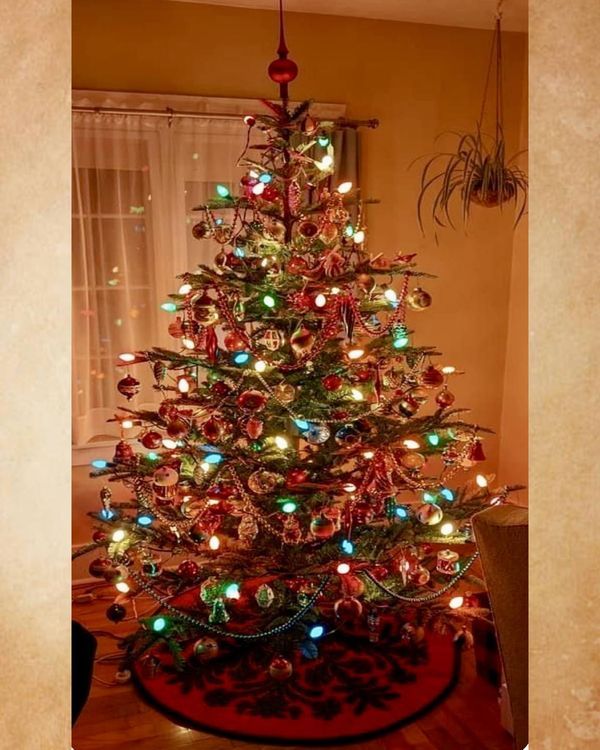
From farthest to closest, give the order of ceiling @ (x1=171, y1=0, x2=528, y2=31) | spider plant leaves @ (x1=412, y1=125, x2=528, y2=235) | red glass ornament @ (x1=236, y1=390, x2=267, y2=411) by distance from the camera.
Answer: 1. ceiling @ (x1=171, y1=0, x2=528, y2=31)
2. spider plant leaves @ (x1=412, y1=125, x2=528, y2=235)
3. red glass ornament @ (x1=236, y1=390, x2=267, y2=411)

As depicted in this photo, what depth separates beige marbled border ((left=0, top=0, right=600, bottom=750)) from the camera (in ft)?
3.24

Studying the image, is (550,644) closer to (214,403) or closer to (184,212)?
(214,403)

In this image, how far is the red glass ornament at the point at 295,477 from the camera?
263 centimetres

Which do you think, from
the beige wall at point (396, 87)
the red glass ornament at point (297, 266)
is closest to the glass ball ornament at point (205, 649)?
the red glass ornament at point (297, 266)

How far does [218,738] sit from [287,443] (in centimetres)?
89

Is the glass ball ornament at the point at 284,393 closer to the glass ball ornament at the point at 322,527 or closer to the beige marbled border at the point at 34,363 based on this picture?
the glass ball ornament at the point at 322,527

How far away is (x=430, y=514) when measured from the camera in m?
2.67

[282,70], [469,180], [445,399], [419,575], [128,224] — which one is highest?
[282,70]

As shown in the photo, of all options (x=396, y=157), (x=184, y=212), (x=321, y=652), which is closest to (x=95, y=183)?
(x=184, y=212)

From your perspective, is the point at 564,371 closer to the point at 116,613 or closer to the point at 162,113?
the point at 116,613

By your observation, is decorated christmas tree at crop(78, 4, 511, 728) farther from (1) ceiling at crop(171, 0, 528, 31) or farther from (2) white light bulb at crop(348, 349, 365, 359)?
(1) ceiling at crop(171, 0, 528, 31)

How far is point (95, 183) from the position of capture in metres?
3.73

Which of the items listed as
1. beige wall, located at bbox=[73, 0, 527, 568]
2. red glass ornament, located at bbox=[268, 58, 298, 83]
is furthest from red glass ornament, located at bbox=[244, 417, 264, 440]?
beige wall, located at bbox=[73, 0, 527, 568]

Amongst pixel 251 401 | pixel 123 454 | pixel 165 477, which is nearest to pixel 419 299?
pixel 251 401
